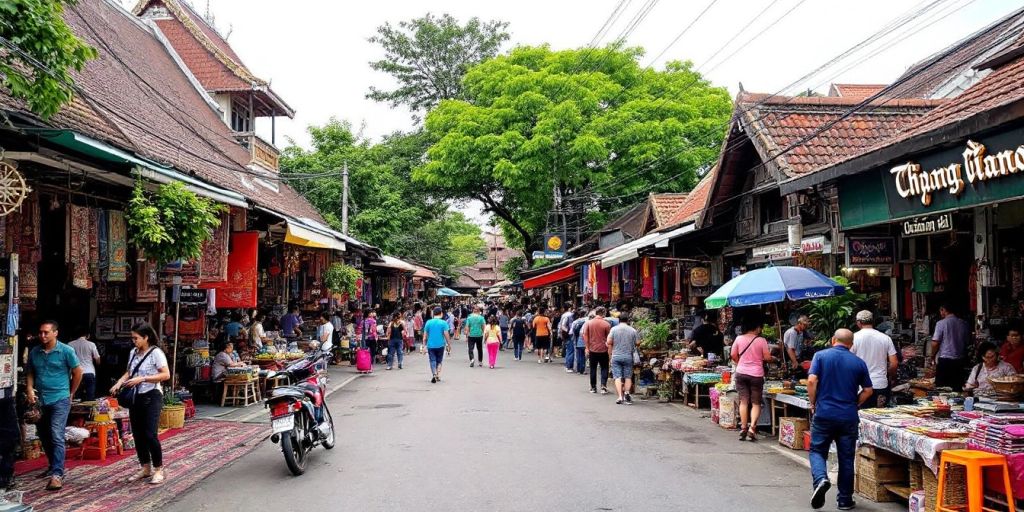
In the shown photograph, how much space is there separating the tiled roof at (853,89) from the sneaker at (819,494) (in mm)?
24954

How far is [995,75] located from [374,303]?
28368mm

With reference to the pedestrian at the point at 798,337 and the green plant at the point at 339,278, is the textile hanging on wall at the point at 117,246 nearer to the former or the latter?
the pedestrian at the point at 798,337

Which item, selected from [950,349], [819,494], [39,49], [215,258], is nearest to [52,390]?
[39,49]

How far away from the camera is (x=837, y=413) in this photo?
719cm

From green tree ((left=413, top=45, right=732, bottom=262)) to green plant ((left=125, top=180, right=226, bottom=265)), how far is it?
22.2 m

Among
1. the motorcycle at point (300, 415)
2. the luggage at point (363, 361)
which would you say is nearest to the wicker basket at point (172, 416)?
the motorcycle at point (300, 415)

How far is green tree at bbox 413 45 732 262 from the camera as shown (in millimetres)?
31344

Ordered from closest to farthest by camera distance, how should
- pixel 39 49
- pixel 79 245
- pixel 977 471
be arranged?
pixel 977 471 < pixel 39 49 < pixel 79 245

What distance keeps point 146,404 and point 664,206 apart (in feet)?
60.3

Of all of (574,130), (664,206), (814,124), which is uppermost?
(574,130)

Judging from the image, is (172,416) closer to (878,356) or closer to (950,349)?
(878,356)

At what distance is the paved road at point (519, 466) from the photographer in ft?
23.6

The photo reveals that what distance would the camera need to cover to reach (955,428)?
272 inches

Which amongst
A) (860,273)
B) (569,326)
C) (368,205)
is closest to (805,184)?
(860,273)
